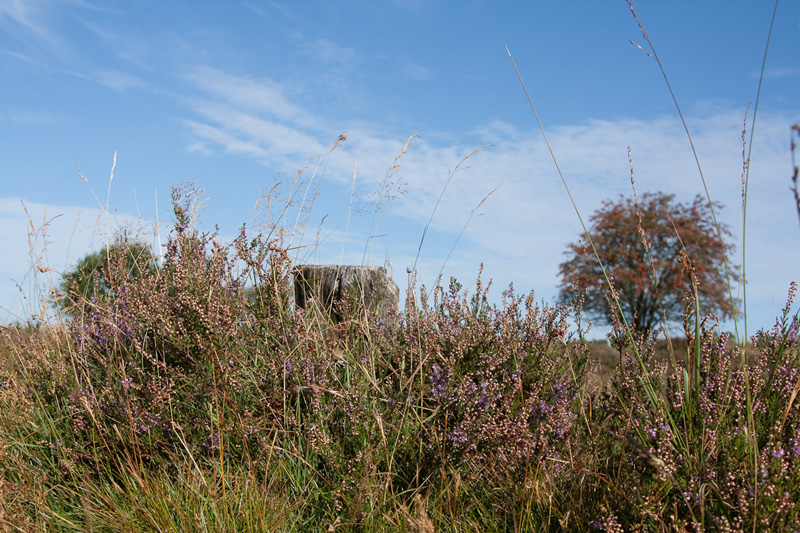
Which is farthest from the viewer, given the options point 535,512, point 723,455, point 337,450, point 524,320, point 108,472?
point 524,320

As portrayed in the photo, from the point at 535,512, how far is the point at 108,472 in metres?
1.91

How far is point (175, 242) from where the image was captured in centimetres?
358

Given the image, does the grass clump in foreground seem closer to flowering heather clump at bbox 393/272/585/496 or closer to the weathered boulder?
flowering heather clump at bbox 393/272/585/496

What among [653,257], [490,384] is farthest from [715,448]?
[653,257]

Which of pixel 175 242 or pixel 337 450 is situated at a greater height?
pixel 175 242

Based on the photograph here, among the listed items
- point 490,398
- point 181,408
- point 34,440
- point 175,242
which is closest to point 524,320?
point 490,398

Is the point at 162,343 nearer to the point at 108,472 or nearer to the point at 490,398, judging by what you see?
the point at 108,472

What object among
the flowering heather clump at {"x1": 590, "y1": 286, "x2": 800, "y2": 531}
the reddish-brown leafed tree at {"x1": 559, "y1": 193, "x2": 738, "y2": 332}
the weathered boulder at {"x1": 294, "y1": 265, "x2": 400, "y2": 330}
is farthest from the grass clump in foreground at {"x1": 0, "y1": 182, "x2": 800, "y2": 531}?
the reddish-brown leafed tree at {"x1": 559, "y1": 193, "x2": 738, "y2": 332}

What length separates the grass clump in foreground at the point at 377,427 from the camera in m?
2.04

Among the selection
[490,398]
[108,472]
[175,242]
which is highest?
[175,242]

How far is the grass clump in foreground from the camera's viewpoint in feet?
6.68

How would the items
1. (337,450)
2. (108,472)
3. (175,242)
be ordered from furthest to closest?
(175,242) < (108,472) < (337,450)

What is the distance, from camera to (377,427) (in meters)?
2.58

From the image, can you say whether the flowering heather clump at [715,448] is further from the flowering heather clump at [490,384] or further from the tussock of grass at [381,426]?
the flowering heather clump at [490,384]
